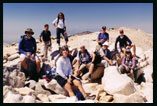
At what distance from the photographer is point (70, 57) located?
10711 millimetres

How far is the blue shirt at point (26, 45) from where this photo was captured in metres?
8.99

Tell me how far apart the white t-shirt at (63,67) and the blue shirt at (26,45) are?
226 centimetres

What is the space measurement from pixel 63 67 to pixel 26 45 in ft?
8.19

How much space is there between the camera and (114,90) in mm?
7875

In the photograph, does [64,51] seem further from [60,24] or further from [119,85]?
[60,24]

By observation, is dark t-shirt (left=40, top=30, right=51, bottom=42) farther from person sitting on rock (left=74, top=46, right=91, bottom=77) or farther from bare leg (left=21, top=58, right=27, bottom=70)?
bare leg (left=21, top=58, right=27, bottom=70)

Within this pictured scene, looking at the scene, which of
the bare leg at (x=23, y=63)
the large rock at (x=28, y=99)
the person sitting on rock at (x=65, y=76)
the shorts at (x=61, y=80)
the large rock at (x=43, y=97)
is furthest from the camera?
the bare leg at (x=23, y=63)

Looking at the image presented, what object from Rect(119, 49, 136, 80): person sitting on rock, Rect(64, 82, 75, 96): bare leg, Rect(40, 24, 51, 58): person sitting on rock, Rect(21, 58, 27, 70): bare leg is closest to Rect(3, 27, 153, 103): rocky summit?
Rect(64, 82, 75, 96): bare leg

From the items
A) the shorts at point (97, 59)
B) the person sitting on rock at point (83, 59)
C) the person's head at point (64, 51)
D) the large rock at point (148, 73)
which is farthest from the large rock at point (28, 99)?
the large rock at point (148, 73)

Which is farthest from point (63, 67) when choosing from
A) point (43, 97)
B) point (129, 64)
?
point (129, 64)

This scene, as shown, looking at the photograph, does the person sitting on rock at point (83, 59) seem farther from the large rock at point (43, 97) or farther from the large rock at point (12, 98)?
the large rock at point (12, 98)

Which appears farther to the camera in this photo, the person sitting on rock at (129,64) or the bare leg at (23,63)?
the person sitting on rock at (129,64)

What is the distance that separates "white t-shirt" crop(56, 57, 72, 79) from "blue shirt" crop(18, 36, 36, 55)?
2264 mm

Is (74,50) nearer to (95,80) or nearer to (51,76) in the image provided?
(95,80)
